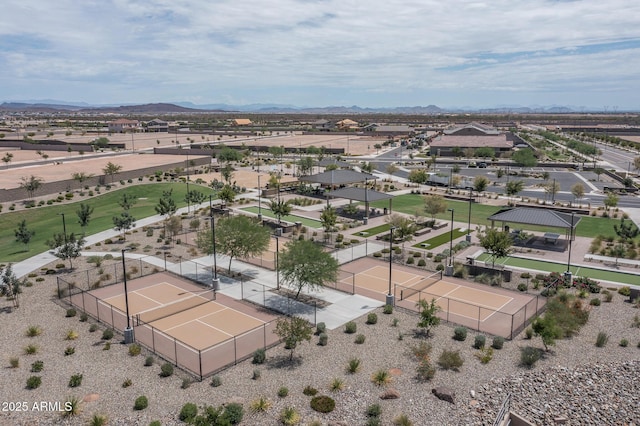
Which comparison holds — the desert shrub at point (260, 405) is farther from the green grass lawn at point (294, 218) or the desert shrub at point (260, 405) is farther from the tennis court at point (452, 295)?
the green grass lawn at point (294, 218)

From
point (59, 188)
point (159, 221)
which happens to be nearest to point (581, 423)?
point (159, 221)

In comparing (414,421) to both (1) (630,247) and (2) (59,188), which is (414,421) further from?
(2) (59,188)

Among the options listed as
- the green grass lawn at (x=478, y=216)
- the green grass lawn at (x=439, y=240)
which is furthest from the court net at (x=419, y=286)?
the green grass lawn at (x=478, y=216)

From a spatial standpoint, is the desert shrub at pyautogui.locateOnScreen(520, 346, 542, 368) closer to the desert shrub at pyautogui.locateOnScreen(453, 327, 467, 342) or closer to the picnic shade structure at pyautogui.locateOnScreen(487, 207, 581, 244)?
the desert shrub at pyautogui.locateOnScreen(453, 327, 467, 342)

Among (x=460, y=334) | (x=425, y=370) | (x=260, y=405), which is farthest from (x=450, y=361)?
(x=260, y=405)

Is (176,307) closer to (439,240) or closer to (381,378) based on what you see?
(381,378)

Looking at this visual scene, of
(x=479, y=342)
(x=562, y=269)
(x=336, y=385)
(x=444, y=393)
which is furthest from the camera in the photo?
(x=562, y=269)

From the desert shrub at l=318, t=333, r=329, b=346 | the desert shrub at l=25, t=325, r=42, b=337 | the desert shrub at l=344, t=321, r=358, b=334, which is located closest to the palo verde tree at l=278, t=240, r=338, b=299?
the desert shrub at l=344, t=321, r=358, b=334
